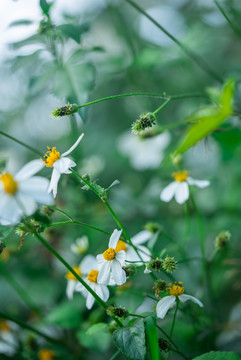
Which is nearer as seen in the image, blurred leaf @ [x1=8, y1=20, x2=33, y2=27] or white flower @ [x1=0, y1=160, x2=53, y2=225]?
white flower @ [x1=0, y1=160, x2=53, y2=225]

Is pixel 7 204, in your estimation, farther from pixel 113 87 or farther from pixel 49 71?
pixel 113 87

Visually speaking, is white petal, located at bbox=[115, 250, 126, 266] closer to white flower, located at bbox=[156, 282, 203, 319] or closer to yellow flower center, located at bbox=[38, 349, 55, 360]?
white flower, located at bbox=[156, 282, 203, 319]

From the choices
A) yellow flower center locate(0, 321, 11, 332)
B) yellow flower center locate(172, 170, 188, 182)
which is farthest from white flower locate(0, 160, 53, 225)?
yellow flower center locate(0, 321, 11, 332)

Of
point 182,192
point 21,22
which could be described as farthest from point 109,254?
point 21,22

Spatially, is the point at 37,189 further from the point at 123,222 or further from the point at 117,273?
the point at 123,222

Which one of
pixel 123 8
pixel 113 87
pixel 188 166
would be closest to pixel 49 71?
pixel 188 166
